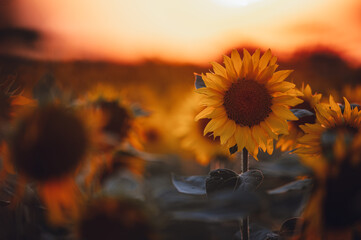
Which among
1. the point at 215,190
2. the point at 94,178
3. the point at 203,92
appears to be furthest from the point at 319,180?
the point at 203,92

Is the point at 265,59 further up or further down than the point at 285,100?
further up

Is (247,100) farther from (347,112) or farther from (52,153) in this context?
(52,153)

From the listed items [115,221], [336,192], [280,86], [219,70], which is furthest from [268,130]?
[115,221]

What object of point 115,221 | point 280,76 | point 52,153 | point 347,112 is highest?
point 280,76

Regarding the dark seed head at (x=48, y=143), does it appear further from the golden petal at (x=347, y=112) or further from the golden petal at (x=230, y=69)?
the golden petal at (x=347, y=112)

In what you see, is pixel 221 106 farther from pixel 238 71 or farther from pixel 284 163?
pixel 284 163

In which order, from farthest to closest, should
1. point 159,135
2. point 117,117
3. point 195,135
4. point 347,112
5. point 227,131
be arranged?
point 159,135, point 195,135, point 117,117, point 227,131, point 347,112

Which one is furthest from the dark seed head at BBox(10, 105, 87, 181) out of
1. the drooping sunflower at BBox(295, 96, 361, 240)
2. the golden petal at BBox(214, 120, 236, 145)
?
the golden petal at BBox(214, 120, 236, 145)
